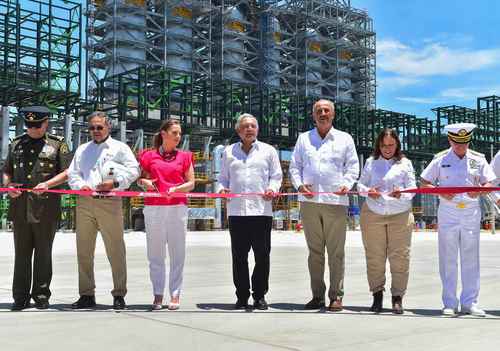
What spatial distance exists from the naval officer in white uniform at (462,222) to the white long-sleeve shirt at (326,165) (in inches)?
38.0

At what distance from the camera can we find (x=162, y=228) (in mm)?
6426

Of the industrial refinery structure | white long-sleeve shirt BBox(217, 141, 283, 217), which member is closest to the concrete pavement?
white long-sleeve shirt BBox(217, 141, 283, 217)

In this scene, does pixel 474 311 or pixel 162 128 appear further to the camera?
pixel 162 128

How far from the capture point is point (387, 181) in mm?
6461

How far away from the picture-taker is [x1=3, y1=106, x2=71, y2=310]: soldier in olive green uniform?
646cm

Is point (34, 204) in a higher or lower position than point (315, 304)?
higher

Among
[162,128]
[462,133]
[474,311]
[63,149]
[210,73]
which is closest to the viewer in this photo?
[474,311]

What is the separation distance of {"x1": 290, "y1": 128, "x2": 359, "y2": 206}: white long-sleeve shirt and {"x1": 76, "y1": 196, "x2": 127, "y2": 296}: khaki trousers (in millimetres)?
1905

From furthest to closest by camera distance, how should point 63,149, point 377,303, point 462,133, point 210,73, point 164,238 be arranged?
point 210,73 < point 63,149 < point 164,238 < point 462,133 < point 377,303

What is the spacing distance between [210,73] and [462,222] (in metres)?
59.8

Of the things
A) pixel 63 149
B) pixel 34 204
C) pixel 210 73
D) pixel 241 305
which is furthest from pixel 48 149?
pixel 210 73

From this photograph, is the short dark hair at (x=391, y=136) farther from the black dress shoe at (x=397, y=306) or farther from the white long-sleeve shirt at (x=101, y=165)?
the white long-sleeve shirt at (x=101, y=165)

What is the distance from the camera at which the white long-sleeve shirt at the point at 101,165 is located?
21.1ft

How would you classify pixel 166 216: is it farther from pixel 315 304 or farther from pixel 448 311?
pixel 448 311
